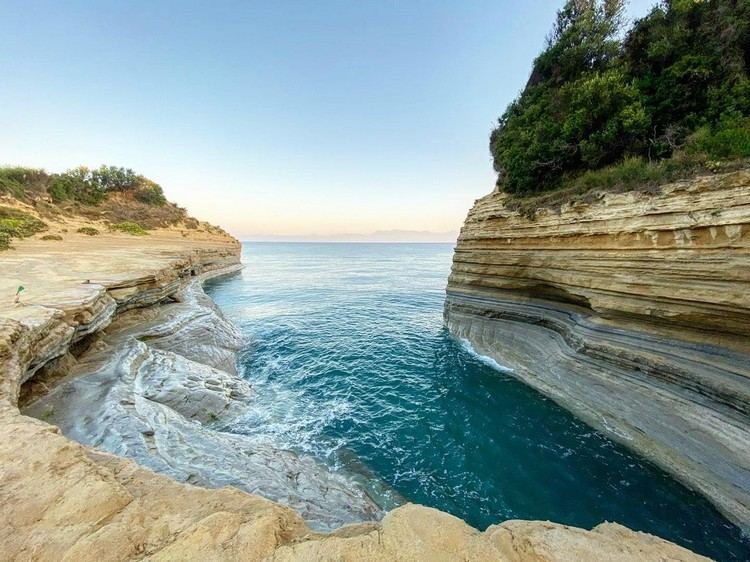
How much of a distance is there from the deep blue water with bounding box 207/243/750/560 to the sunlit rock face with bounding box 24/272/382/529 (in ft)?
2.74

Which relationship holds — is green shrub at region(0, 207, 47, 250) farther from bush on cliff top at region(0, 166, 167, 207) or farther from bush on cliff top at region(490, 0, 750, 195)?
bush on cliff top at region(490, 0, 750, 195)

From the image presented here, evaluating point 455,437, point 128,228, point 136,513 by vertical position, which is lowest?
point 455,437

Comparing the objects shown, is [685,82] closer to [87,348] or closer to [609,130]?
[609,130]

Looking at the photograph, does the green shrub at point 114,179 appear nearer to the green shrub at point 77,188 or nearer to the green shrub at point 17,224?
the green shrub at point 77,188

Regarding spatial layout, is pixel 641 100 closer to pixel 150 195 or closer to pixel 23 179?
pixel 23 179

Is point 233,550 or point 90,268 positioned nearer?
point 233,550

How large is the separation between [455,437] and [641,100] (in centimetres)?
1358

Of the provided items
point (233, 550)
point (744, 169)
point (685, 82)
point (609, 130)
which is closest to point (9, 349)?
point (233, 550)

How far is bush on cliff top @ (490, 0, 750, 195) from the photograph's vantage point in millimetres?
8789

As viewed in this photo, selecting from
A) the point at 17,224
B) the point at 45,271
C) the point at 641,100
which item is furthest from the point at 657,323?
the point at 17,224

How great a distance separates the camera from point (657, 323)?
8062 mm

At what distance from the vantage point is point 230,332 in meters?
15.1

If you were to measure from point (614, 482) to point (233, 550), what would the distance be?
27.9ft

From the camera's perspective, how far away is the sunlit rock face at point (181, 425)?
5.46 m
